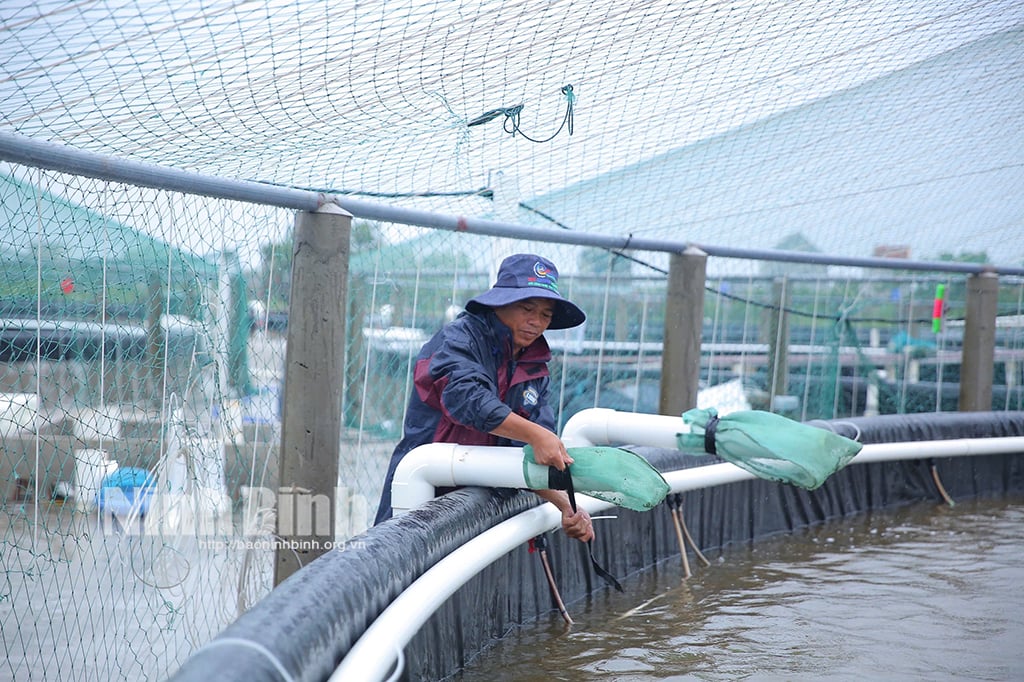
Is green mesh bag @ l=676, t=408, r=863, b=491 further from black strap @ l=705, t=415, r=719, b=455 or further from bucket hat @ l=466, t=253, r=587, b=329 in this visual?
bucket hat @ l=466, t=253, r=587, b=329

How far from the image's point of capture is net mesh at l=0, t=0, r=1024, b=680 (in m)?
3.43

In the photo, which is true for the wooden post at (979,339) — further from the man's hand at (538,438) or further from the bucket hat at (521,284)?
the man's hand at (538,438)

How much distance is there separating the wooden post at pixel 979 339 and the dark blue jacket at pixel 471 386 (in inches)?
244

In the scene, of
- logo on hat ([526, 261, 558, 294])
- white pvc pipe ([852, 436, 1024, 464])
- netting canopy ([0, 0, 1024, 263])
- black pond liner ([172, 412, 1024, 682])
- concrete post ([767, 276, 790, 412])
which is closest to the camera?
black pond liner ([172, 412, 1024, 682])

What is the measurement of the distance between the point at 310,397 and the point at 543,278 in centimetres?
99

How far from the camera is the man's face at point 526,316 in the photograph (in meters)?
3.91

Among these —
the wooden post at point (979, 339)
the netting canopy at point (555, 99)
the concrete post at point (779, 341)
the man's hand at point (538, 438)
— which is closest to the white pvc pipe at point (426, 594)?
the man's hand at point (538, 438)

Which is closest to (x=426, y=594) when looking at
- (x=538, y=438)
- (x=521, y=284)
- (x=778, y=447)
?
(x=538, y=438)

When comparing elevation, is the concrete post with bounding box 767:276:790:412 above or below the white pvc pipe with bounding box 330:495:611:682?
above

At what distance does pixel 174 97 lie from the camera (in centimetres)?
364

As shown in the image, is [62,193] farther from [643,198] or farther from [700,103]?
[643,198]

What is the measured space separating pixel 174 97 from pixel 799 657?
3038 mm

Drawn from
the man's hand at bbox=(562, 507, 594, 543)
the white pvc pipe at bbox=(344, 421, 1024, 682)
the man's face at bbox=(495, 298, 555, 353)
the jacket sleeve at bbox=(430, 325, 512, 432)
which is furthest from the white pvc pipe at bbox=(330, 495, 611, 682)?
the man's face at bbox=(495, 298, 555, 353)

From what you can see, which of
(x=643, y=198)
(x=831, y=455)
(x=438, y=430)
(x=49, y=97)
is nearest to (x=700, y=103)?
(x=643, y=198)
